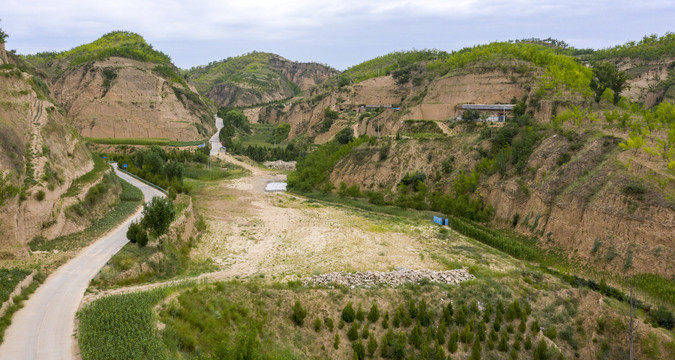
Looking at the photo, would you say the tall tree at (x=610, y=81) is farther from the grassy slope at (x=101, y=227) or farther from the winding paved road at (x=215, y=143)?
the winding paved road at (x=215, y=143)

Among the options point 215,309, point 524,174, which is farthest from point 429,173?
point 215,309

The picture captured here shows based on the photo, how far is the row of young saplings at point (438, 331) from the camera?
52.3 ft

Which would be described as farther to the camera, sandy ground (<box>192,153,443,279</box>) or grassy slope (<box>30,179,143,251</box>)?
sandy ground (<box>192,153,443,279</box>)

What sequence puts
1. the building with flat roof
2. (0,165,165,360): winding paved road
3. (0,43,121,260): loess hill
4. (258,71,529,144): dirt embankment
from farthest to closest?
(258,71,529,144): dirt embankment
the building with flat roof
(0,43,121,260): loess hill
(0,165,165,360): winding paved road

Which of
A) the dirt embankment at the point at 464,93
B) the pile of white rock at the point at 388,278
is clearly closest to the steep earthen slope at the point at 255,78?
the dirt embankment at the point at 464,93

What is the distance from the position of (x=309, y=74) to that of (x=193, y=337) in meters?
161

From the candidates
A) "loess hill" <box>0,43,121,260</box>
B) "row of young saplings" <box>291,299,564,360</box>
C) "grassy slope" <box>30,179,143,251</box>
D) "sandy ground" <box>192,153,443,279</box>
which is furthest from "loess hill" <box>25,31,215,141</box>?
"row of young saplings" <box>291,299,564,360</box>

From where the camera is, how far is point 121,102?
6406cm

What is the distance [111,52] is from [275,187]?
41.9 metres

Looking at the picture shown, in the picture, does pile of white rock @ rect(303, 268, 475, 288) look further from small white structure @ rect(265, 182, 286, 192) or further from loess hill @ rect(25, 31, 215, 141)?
loess hill @ rect(25, 31, 215, 141)

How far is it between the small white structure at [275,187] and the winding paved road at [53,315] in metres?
28.5

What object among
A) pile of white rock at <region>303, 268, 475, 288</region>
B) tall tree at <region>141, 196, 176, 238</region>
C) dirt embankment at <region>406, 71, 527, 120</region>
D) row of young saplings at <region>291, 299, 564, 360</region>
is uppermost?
dirt embankment at <region>406, 71, 527, 120</region>

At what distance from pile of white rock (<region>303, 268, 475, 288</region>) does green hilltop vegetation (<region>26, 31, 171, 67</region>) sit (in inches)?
2575

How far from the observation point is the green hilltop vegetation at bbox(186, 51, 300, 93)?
137125 mm
